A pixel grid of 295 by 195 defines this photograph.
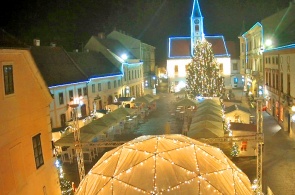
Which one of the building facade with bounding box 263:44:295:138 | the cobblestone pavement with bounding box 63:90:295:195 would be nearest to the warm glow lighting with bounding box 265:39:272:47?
the building facade with bounding box 263:44:295:138

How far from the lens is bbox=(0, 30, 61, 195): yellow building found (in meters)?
11.4

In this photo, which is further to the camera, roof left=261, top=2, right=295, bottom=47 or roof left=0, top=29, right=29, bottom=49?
roof left=261, top=2, right=295, bottom=47

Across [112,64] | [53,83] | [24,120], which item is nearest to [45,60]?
[53,83]

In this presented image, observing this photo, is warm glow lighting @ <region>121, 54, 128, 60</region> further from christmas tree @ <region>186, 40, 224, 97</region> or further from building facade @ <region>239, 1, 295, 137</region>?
building facade @ <region>239, 1, 295, 137</region>

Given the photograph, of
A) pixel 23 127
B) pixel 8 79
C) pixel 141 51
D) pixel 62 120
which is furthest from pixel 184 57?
pixel 8 79

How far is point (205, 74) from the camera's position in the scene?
38.5 m

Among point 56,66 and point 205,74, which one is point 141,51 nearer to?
point 205,74

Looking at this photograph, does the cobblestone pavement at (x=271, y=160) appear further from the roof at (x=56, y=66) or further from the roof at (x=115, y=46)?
the roof at (x=115, y=46)

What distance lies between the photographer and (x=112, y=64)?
46.7m

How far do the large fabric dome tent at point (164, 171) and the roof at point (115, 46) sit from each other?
1562 inches

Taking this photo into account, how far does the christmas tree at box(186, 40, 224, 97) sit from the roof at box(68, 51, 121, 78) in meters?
10.7

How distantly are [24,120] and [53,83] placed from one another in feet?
59.2

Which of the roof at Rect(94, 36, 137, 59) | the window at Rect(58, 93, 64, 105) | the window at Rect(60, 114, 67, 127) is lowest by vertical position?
the window at Rect(60, 114, 67, 127)

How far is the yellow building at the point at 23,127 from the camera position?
11445 mm
